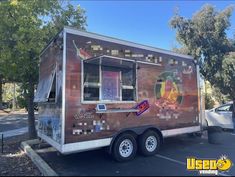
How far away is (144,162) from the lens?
274 inches

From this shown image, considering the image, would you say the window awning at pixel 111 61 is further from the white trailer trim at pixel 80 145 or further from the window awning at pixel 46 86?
the white trailer trim at pixel 80 145

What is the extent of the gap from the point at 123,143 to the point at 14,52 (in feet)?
18.6

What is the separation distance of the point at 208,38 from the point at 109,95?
12.7 m

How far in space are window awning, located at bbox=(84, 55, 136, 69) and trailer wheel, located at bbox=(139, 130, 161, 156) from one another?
212 cm

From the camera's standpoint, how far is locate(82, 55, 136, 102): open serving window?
657cm

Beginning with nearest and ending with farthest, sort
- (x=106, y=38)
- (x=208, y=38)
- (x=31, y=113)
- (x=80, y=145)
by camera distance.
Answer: (x=80, y=145) → (x=106, y=38) → (x=31, y=113) → (x=208, y=38)

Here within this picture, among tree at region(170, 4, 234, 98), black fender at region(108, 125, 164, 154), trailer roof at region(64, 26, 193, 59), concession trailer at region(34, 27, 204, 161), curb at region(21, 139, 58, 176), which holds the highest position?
tree at region(170, 4, 234, 98)

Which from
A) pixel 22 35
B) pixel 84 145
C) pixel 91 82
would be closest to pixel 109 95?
pixel 91 82

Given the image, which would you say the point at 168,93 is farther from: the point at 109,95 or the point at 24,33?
the point at 24,33

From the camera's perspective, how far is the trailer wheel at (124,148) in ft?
22.4

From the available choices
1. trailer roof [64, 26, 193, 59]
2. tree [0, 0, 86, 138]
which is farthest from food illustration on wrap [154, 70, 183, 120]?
tree [0, 0, 86, 138]

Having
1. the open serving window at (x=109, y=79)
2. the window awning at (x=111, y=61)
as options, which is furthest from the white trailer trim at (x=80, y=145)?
the window awning at (x=111, y=61)

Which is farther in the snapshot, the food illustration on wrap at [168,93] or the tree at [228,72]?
the tree at [228,72]

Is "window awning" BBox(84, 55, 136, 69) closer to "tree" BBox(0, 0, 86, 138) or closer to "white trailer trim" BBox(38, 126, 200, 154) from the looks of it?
"white trailer trim" BBox(38, 126, 200, 154)
